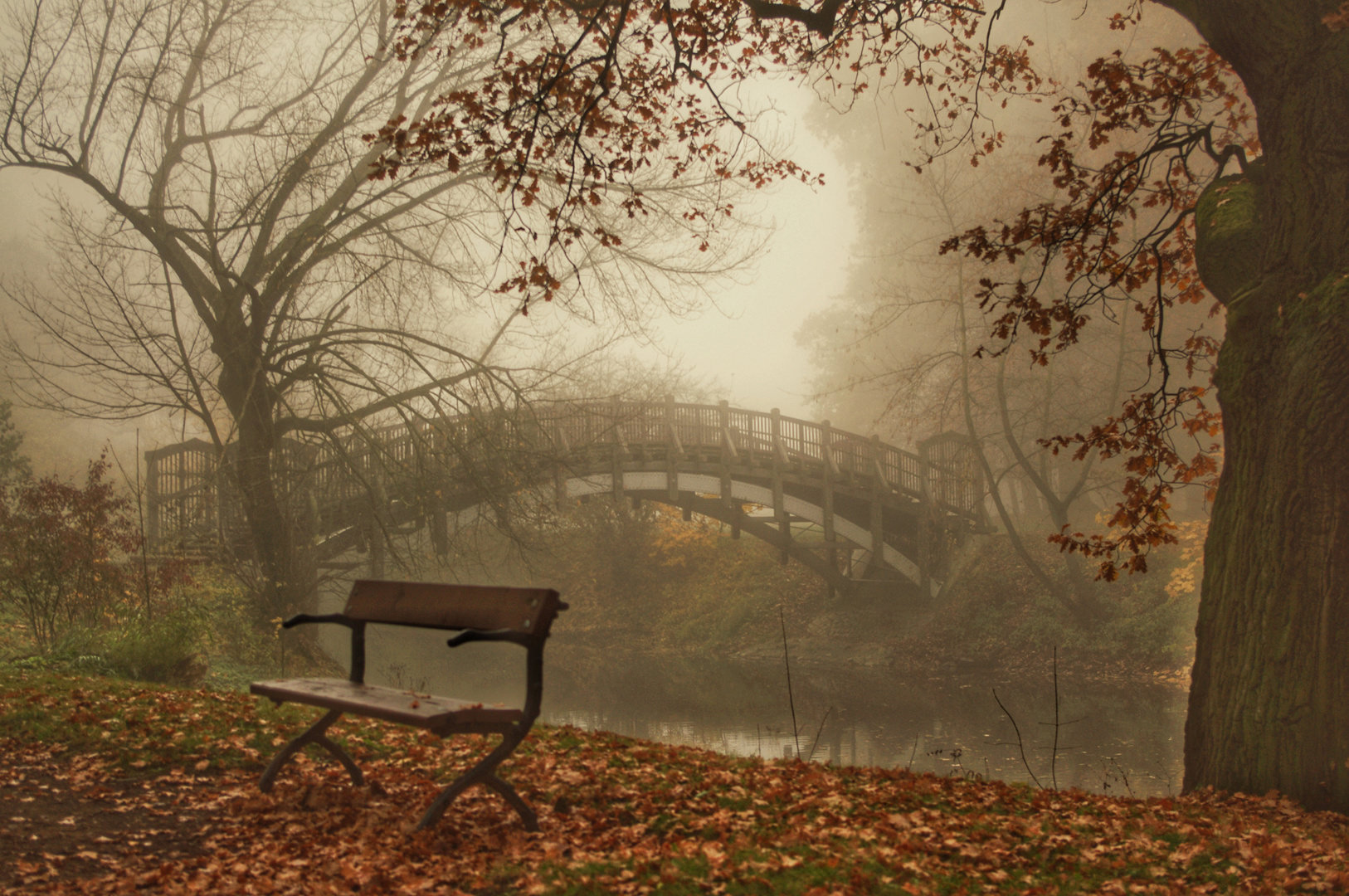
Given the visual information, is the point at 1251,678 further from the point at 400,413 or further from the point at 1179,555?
the point at 1179,555

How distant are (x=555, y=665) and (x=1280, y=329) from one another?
1649 centimetres

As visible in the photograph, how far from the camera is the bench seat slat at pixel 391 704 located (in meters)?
3.40

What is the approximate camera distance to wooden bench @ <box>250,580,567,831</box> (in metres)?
3.48

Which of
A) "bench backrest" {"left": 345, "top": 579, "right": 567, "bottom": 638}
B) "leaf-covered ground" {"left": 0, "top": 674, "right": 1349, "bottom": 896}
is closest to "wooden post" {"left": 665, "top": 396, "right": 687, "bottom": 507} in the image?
"leaf-covered ground" {"left": 0, "top": 674, "right": 1349, "bottom": 896}

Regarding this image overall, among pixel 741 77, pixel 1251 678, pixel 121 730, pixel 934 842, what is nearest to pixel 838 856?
pixel 934 842

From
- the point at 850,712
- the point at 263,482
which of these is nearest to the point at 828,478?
the point at 850,712

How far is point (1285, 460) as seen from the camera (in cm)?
523

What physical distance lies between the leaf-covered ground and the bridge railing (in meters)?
5.44

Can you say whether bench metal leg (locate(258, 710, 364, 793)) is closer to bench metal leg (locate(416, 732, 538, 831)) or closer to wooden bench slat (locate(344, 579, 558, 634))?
wooden bench slat (locate(344, 579, 558, 634))

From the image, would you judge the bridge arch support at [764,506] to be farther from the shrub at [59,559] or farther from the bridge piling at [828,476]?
the shrub at [59,559]

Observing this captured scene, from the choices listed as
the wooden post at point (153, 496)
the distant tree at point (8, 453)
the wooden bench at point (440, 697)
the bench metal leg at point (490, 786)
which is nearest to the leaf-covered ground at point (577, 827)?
the bench metal leg at point (490, 786)

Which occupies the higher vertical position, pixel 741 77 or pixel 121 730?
pixel 741 77

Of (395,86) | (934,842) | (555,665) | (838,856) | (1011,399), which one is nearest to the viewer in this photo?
(838,856)

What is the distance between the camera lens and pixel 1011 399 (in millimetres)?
Result: 21375
